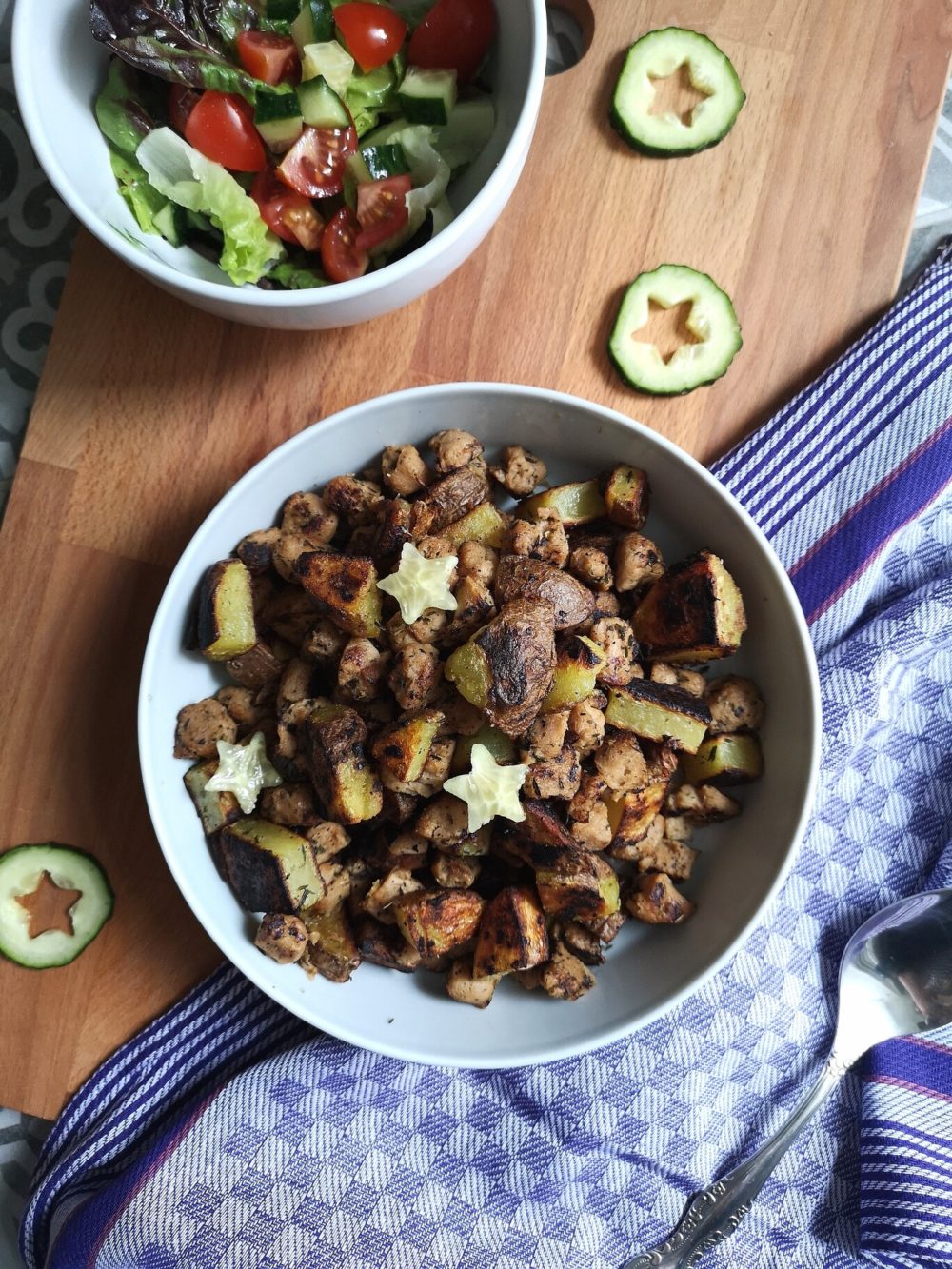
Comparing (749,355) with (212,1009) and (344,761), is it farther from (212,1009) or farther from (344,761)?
(212,1009)

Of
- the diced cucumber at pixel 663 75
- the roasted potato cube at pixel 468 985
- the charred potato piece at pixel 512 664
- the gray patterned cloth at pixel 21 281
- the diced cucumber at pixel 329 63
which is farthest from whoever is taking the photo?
the gray patterned cloth at pixel 21 281

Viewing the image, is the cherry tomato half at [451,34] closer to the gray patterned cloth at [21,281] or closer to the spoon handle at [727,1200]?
the gray patterned cloth at [21,281]

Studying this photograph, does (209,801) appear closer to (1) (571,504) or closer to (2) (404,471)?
(2) (404,471)

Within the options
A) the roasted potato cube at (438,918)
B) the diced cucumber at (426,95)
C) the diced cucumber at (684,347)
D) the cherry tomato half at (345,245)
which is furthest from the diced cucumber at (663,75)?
the roasted potato cube at (438,918)

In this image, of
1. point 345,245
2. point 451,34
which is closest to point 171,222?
point 345,245

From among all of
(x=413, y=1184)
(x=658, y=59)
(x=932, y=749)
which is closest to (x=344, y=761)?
(x=413, y=1184)
